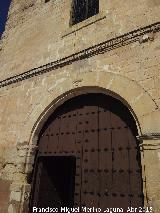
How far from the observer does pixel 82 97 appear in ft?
12.9

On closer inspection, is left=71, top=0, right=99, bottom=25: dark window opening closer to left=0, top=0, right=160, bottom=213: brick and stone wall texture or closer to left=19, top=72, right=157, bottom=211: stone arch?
left=0, top=0, right=160, bottom=213: brick and stone wall texture

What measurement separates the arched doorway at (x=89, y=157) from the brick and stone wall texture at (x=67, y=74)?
262mm


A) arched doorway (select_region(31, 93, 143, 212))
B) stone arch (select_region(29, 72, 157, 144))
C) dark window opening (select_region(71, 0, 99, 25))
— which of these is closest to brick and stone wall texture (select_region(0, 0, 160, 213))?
stone arch (select_region(29, 72, 157, 144))

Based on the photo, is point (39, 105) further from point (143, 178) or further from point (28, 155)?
point (143, 178)

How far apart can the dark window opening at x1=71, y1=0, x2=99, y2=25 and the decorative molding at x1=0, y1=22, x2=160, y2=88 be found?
100 centimetres

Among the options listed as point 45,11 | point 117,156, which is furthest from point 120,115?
point 45,11

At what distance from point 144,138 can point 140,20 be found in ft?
6.18

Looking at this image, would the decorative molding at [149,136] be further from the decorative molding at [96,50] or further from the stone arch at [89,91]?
the decorative molding at [96,50]

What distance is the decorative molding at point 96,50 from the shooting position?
337 cm

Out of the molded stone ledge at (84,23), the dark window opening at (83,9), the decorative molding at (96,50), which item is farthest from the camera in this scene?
the dark window opening at (83,9)

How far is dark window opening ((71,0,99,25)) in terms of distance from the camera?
4.50m

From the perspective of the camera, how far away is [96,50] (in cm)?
380

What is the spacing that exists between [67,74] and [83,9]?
5.15 ft

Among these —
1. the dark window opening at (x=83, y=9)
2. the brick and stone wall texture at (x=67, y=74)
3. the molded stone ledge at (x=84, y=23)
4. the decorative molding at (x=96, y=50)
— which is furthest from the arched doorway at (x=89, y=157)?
the dark window opening at (x=83, y=9)
